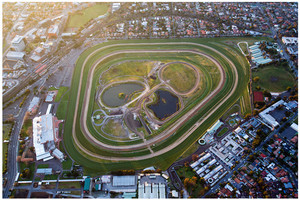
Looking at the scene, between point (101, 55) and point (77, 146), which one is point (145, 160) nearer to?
point (77, 146)

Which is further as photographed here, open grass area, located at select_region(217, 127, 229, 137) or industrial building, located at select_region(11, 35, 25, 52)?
industrial building, located at select_region(11, 35, 25, 52)

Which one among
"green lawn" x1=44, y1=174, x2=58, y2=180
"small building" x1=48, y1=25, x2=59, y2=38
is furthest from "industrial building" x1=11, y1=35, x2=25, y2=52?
"green lawn" x1=44, y1=174, x2=58, y2=180

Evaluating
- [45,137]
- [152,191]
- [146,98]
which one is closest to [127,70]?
[146,98]

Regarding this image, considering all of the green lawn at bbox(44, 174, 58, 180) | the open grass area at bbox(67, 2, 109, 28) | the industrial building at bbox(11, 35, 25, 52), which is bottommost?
the green lawn at bbox(44, 174, 58, 180)

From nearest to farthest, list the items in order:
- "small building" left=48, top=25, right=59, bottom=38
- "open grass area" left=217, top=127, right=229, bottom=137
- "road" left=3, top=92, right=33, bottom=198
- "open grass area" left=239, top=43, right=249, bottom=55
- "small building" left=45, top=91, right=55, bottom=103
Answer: "road" left=3, top=92, right=33, bottom=198 → "open grass area" left=217, top=127, right=229, bottom=137 → "small building" left=45, top=91, right=55, bottom=103 → "open grass area" left=239, top=43, right=249, bottom=55 → "small building" left=48, top=25, right=59, bottom=38

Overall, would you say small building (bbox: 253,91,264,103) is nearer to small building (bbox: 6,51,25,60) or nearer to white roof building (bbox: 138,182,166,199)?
white roof building (bbox: 138,182,166,199)

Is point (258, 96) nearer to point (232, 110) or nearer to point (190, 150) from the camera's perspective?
point (232, 110)

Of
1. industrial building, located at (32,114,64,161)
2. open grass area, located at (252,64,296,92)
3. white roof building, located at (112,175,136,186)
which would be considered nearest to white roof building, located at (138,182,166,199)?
white roof building, located at (112,175,136,186)

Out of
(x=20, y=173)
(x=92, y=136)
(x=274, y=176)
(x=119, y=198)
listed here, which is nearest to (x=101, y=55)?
(x=92, y=136)

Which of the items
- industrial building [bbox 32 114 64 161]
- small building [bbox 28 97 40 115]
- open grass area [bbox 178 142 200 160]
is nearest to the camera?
industrial building [bbox 32 114 64 161]

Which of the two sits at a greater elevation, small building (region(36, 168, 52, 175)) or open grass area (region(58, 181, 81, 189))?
small building (region(36, 168, 52, 175))
